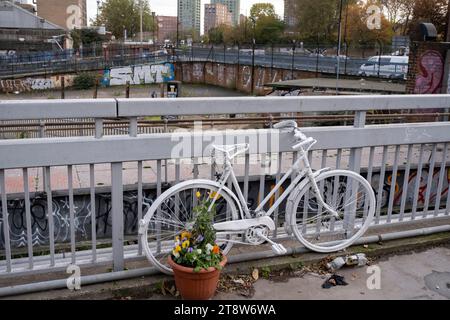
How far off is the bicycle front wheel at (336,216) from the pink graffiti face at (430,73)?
1045 cm

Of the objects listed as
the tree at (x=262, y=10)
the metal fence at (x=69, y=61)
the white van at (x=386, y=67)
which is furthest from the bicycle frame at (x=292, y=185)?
the tree at (x=262, y=10)

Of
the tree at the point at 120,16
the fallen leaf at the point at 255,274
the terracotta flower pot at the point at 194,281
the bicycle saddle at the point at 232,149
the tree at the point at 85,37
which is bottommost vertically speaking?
the fallen leaf at the point at 255,274

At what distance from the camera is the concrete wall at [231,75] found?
40.2 meters

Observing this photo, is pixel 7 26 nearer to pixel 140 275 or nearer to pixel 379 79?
pixel 379 79

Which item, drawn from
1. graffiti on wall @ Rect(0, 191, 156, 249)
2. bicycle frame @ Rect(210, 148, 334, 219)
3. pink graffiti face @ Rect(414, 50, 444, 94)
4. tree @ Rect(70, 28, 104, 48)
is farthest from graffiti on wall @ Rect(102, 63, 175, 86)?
bicycle frame @ Rect(210, 148, 334, 219)

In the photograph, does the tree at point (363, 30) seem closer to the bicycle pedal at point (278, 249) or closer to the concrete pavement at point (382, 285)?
the concrete pavement at point (382, 285)

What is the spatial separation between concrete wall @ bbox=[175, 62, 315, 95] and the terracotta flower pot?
3441 cm

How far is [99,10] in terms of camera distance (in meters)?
94.9

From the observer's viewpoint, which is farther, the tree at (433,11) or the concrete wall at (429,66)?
the tree at (433,11)

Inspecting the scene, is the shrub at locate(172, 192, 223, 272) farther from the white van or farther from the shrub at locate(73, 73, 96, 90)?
the shrub at locate(73, 73, 96, 90)

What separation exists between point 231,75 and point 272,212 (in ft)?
151

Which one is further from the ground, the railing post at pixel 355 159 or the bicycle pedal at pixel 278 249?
the railing post at pixel 355 159

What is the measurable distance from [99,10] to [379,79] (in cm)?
7864

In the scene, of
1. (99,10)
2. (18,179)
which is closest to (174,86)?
(18,179)
